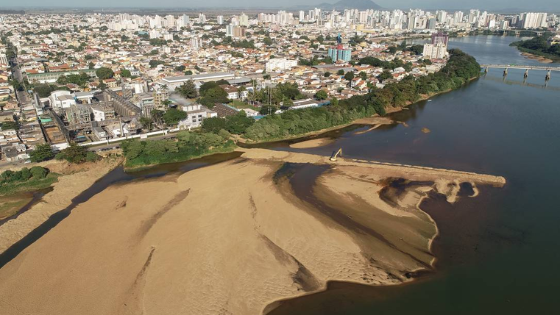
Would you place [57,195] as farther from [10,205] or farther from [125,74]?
[125,74]

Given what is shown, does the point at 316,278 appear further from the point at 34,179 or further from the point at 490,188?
the point at 34,179

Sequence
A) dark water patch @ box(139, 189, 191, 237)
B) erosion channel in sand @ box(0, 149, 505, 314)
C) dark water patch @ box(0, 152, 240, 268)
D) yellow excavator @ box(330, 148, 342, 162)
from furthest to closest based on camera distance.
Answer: yellow excavator @ box(330, 148, 342, 162), dark water patch @ box(139, 189, 191, 237), dark water patch @ box(0, 152, 240, 268), erosion channel in sand @ box(0, 149, 505, 314)

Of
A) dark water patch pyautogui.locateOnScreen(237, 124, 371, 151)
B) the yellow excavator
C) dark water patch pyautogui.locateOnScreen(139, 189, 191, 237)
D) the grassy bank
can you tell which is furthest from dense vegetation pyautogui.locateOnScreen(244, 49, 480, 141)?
the grassy bank

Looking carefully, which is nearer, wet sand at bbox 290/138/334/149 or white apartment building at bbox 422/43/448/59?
wet sand at bbox 290/138/334/149

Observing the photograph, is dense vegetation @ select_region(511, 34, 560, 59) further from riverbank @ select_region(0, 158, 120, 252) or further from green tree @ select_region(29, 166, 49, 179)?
green tree @ select_region(29, 166, 49, 179)

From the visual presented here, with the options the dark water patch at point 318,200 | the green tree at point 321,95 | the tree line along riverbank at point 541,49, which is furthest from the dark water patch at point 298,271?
the tree line along riverbank at point 541,49

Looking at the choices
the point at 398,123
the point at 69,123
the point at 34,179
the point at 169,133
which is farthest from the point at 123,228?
the point at 398,123

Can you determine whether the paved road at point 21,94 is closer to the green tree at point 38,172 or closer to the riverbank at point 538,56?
the green tree at point 38,172
